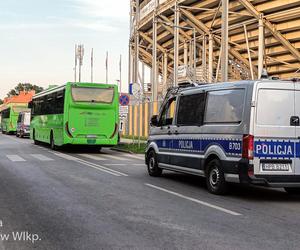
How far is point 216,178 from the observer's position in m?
9.91

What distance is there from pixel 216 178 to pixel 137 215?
9.55 ft

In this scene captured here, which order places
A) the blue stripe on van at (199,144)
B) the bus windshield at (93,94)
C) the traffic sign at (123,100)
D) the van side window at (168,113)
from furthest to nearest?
the traffic sign at (123,100)
the bus windshield at (93,94)
the van side window at (168,113)
the blue stripe on van at (199,144)

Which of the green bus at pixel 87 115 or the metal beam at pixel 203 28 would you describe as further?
the metal beam at pixel 203 28

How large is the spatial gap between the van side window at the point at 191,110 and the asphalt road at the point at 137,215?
1395mm

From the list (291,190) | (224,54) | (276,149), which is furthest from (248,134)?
(224,54)

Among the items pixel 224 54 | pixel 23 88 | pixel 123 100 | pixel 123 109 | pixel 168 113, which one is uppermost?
pixel 23 88

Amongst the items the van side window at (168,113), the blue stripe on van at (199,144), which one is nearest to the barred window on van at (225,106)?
the blue stripe on van at (199,144)

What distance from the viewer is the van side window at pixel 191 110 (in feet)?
35.3

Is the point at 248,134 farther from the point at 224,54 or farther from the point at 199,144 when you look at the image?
the point at 224,54

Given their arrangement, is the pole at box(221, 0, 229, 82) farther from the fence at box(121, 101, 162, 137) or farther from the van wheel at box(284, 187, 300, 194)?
the fence at box(121, 101, 162, 137)

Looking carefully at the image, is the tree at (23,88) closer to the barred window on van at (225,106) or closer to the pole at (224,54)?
the pole at (224,54)

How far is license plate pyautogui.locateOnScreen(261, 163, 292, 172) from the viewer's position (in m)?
9.11

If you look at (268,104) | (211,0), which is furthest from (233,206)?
(211,0)

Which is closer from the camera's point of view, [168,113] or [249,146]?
[249,146]
